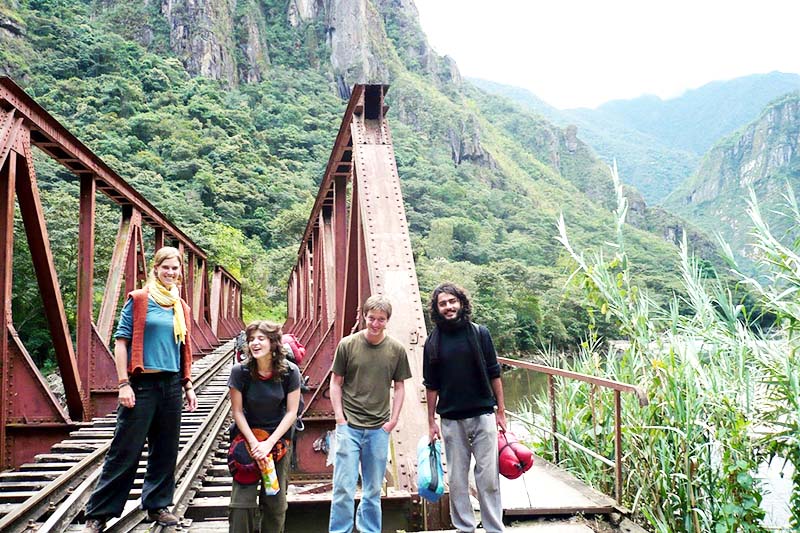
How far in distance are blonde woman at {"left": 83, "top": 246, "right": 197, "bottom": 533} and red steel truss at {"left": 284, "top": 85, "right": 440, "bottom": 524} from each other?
1260mm

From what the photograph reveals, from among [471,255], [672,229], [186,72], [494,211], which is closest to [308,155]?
[186,72]

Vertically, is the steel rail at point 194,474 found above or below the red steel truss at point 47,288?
below

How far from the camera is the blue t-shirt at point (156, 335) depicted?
10.2 ft

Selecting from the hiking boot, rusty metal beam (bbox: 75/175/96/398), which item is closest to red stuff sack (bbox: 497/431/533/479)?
the hiking boot

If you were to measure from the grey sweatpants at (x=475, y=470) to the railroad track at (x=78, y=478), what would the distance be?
67.0 inches

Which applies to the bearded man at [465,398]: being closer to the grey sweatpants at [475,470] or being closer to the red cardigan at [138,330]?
the grey sweatpants at [475,470]

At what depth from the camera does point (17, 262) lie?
16781 millimetres

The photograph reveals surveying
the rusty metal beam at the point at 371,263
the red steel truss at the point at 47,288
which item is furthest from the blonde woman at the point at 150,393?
the red steel truss at the point at 47,288

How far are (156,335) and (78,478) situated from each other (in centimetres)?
214

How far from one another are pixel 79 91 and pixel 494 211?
58562mm

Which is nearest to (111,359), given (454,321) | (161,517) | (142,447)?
A: (161,517)

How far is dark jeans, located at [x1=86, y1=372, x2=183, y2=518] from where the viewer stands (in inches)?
120

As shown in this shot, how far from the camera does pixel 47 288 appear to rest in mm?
5352

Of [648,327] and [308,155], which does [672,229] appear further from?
[648,327]
